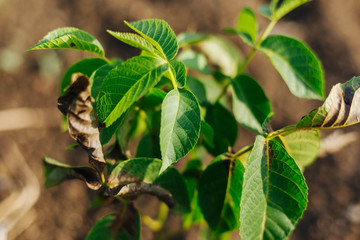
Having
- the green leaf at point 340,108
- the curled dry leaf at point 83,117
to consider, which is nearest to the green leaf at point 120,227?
the curled dry leaf at point 83,117

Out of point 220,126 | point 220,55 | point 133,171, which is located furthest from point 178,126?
point 220,55

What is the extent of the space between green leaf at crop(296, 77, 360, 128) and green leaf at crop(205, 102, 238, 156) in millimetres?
395

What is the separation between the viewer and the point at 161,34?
0.83 metres

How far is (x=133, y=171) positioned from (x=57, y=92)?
202 cm

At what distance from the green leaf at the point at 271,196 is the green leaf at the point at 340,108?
0.13 metres

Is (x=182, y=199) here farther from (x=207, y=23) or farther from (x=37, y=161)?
(x=207, y=23)

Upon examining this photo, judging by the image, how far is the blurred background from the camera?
7.41 ft

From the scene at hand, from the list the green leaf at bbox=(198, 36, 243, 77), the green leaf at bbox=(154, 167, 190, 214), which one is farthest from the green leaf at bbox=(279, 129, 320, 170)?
the green leaf at bbox=(198, 36, 243, 77)

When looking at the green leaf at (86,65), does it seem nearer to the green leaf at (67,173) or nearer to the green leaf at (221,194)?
the green leaf at (67,173)

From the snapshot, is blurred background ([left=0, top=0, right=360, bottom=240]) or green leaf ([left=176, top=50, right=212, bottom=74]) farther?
blurred background ([left=0, top=0, right=360, bottom=240])

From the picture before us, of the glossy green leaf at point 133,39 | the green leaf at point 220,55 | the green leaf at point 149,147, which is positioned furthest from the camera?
the green leaf at point 220,55

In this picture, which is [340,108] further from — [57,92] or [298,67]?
[57,92]

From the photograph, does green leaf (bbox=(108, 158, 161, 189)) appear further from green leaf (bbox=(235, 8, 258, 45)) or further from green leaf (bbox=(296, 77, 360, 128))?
green leaf (bbox=(235, 8, 258, 45))

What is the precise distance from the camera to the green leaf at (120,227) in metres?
1.14
